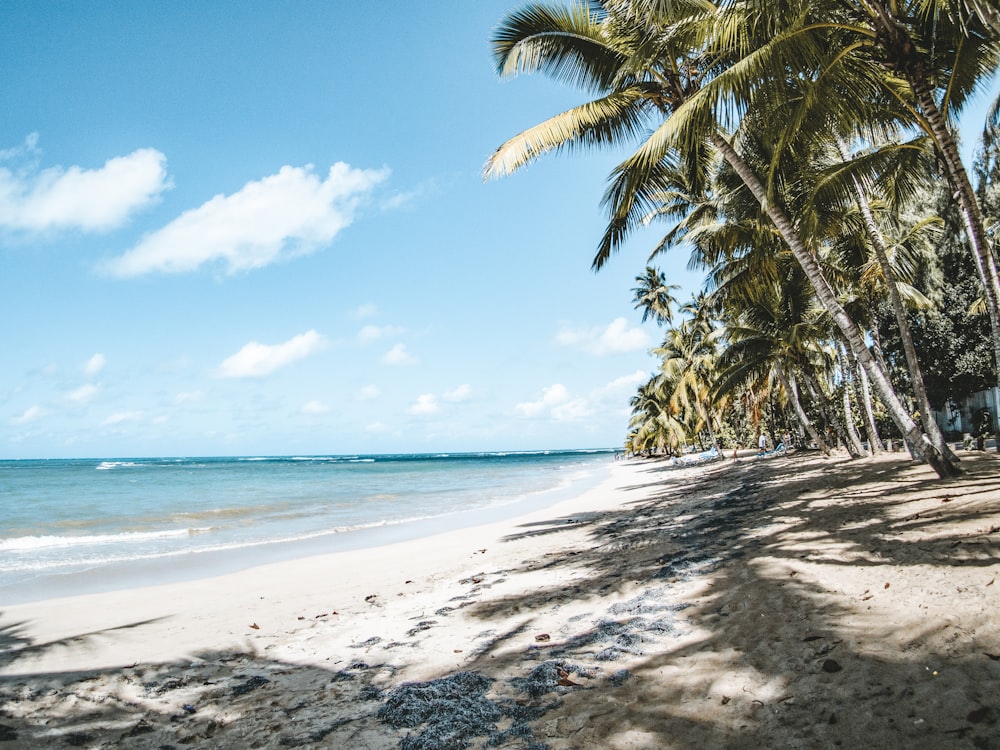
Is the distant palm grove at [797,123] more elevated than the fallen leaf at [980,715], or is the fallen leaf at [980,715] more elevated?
the distant palm grove at [797,123]

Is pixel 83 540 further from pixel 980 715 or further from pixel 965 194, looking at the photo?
pixel 965 194

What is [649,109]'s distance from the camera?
30.2ft

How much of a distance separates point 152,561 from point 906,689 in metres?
12.5

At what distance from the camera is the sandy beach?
2.80 meters

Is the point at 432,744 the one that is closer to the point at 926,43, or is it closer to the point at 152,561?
the point at 926,43

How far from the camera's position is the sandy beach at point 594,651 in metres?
2.80

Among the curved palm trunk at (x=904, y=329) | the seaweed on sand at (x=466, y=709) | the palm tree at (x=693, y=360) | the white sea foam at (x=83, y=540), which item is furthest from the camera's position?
the palm tree at (x=693, y=360)

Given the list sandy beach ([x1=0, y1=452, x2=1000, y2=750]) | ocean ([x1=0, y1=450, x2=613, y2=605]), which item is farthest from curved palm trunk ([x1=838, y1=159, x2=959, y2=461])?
ocean ([x1=0, y1=450, x2=613, y2=605])

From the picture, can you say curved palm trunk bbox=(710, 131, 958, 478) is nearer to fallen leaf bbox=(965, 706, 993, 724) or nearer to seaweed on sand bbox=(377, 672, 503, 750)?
fallen leaf bbox=(965, 706, 993, 724)


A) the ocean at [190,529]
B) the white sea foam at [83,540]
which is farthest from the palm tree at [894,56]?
the white sea foam at [83,540]

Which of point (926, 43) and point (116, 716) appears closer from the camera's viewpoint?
point (116, 716)

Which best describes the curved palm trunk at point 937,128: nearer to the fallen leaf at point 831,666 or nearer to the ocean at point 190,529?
the fallen leaf at point 831,666

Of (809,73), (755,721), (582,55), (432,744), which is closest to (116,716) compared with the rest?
(432,744)

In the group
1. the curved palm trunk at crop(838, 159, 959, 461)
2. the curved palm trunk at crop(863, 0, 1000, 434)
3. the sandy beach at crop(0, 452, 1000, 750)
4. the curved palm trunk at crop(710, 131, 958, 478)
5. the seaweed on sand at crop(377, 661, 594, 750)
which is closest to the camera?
the sandy beach at crop(0, 452, 1000, 750)
